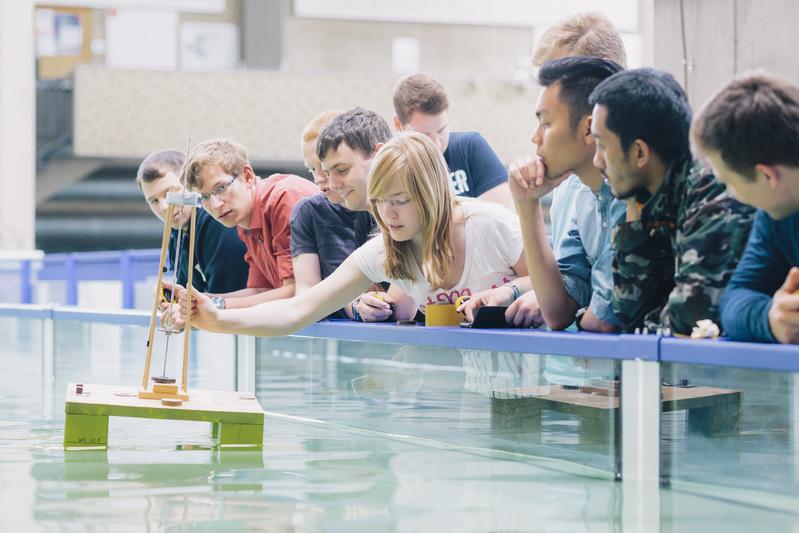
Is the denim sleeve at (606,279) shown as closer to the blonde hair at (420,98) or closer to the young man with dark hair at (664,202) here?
the young man with dark hair at (664,202)

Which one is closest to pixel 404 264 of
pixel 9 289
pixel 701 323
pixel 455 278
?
pixel 455 278

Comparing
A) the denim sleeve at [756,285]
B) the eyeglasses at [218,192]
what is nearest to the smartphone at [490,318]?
the denim sleeve at [756,285]

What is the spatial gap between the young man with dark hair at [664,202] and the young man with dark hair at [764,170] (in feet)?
0.49

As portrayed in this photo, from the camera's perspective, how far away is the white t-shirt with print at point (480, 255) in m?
3.30

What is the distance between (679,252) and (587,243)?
59 centimetres

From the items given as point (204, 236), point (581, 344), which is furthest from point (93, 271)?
point (581, 344)

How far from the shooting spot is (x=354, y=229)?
3.96 metres

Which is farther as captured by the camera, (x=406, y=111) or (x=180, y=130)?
(x=180, y=130)

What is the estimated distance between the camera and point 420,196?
10.3 ft

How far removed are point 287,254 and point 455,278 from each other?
0.95 meters

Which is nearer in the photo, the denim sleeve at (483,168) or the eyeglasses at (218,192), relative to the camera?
the eyeglasses at (218,192)

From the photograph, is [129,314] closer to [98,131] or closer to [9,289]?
[9,289]

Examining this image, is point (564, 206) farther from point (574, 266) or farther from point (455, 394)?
point (455, 394)

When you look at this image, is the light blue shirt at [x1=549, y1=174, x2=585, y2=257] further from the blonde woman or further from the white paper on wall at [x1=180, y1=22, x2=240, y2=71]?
the white paper on wall at [x1=180, y1=22, x2=240, y2=71]
